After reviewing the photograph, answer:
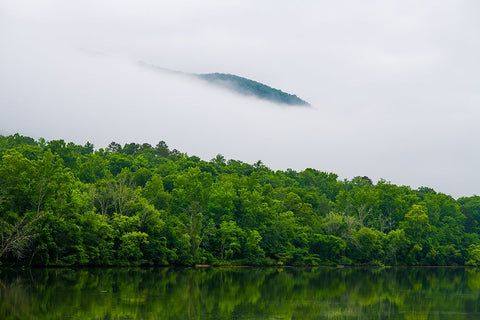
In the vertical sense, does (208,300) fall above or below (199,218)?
below

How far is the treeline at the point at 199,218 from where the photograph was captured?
183 feet

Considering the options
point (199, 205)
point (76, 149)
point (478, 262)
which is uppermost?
point (76, 149)

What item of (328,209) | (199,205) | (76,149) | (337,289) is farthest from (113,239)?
(76,149)

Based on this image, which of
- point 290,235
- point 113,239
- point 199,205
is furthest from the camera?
point 290,235

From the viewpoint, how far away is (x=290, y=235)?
91125 millimetres

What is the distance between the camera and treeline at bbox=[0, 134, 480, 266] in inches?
2196

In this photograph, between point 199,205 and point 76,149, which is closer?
point 199,205

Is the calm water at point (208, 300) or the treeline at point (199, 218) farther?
the treeline at point (199, 218)

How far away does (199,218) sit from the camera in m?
78.4

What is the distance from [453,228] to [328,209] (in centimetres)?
2749

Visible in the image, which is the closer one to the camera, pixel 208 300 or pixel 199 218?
pixel 208 300

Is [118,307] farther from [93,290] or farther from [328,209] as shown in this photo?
[328,209]

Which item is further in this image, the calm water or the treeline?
the treeline

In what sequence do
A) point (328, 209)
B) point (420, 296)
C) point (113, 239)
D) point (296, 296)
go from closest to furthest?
point (296, 296)
point (420, 296)
point (113, 239)
point (328, 209)
